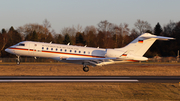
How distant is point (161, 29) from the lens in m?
91.9

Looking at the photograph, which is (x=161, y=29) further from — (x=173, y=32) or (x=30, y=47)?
(x=30, y=47)

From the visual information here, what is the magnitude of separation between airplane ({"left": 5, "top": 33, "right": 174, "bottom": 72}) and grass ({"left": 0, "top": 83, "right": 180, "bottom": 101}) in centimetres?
1052

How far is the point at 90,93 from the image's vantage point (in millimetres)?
16344

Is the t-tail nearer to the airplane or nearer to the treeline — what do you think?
the airplane

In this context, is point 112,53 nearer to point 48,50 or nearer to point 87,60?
point 87,60

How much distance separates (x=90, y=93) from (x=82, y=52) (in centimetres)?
1392

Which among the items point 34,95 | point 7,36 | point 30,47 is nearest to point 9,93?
point 34,95

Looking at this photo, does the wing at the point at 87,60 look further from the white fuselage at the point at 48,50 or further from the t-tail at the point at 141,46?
the t-tail at the point at 141,46

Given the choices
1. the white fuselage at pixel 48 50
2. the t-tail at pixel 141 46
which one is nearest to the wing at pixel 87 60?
the white fuselage at pixel 48 50

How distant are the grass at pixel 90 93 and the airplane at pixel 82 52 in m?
10.5

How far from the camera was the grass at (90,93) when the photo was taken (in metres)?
14.9

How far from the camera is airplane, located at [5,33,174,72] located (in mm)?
28922

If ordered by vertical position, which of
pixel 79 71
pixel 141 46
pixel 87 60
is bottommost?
pixel 79 71

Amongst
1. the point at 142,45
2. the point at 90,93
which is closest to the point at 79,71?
the point at 142,45
